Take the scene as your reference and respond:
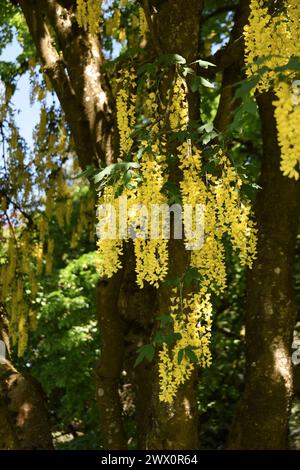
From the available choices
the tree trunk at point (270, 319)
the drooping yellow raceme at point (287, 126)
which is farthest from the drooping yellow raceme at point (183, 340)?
the drooping yellow raceme at point (287, 126)

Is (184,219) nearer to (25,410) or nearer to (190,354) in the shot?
(190,354)

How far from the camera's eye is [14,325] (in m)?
5.90

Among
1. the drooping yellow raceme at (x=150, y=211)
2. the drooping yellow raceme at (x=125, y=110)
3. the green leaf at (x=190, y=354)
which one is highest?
the drooping yellow raceme at (x=125, y=110)

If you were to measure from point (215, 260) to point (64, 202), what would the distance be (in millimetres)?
3378

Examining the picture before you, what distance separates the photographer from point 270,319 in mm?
4328

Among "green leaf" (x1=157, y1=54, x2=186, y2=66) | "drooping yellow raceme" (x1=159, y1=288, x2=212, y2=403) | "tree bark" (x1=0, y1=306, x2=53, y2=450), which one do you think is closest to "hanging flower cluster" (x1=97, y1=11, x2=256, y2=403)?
"drooping yellow raceme" (x1=159, y1=288, x2=212, y2=403)

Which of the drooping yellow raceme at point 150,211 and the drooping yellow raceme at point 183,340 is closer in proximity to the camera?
the drooping yellow raceme at point 150,211

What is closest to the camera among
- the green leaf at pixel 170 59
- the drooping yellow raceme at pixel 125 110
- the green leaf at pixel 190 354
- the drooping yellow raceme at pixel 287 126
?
the drooping yellow raceme at pixel 287 126

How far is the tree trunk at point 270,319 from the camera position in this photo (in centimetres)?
419

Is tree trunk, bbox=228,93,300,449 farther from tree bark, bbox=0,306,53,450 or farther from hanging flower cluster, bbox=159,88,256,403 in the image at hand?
tree bark, bbox=0,306,53,450

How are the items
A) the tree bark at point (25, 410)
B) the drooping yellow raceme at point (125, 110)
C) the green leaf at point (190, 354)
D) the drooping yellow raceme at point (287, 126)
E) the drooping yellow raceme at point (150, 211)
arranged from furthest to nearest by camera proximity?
the tree bark at point (25, 410), the drooping yellow raceme at point (125, 110), the drooping yellow raceme at point (150, 211), the green leaf at point (190, 354), the drooping yellow raceme at point (287, 126)

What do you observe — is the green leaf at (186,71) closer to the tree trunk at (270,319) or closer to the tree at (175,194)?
the tree at (175,194)

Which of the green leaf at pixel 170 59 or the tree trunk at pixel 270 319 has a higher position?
the green leaf at pixel 170 59
